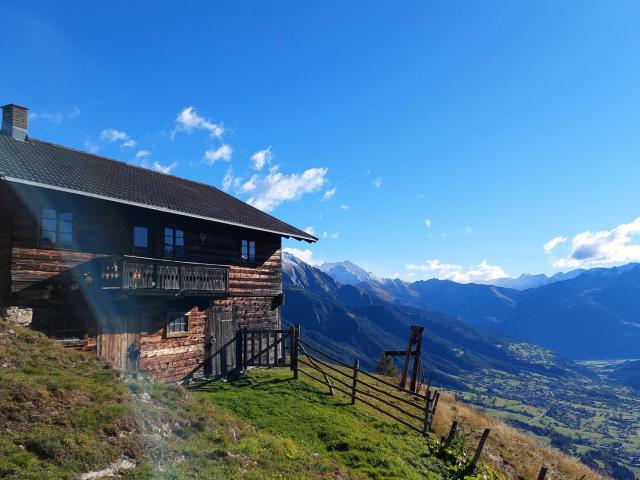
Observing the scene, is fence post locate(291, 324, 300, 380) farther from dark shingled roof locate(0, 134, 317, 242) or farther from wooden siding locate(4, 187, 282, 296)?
dark shingled roof locate(0, 134, 317, 242)

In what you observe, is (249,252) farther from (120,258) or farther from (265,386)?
(120,258)

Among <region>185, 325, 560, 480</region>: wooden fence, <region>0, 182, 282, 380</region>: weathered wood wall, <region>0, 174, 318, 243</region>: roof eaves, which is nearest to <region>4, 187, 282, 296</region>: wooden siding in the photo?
<region>0, 182, 282, 380</region>: weathered wood wall

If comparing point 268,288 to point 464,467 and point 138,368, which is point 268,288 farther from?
point 464,467

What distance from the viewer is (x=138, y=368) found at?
71.0ft

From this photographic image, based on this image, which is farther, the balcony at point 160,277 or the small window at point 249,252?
the small window at point 249,252

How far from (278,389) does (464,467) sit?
8486 millimetres

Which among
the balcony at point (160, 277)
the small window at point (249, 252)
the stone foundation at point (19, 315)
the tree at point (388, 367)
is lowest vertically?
the tree at point (388, 367)

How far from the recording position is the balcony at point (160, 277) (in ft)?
65.3

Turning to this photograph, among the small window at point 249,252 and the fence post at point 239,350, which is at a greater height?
the small window at point 249,252

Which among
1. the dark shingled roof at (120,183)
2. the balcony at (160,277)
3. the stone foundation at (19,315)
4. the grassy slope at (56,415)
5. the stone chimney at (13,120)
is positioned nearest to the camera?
the grassy slope at (56,415)

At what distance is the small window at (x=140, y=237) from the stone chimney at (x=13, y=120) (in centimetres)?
742

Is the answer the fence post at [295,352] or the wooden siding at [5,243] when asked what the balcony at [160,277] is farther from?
the fence post at [295,352]

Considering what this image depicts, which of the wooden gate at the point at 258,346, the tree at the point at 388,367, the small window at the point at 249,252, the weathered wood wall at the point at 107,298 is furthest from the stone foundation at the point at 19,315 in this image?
the tree at the point at 388,367

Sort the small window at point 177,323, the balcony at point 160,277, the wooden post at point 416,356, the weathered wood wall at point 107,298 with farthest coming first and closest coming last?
the wooden post at point 416,356
the small window at point 177,323
the balcony at point 160,277
the weathered wood wall at point 107,298
